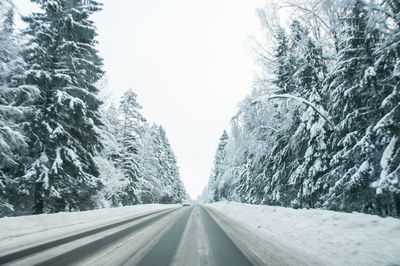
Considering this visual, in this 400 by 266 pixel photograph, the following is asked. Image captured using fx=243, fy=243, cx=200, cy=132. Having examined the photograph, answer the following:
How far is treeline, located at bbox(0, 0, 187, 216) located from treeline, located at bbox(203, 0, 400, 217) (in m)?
9.10

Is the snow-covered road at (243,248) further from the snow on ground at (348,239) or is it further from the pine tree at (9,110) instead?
the pine tree at (9,110)

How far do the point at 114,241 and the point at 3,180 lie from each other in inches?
308

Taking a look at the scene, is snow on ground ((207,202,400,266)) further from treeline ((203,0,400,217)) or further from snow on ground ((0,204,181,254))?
snow on ground ((0,204,181,254))

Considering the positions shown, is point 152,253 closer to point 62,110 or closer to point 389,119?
point 389,119

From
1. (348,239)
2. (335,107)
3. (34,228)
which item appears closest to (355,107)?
(335,107)

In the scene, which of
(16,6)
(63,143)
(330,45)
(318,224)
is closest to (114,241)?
(318,224)

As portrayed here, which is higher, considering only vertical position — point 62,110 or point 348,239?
point 62,110

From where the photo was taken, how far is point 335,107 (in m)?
12.1

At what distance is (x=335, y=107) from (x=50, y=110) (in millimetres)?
15040

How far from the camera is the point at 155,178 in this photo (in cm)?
4066

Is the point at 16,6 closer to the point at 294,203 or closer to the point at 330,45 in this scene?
the point at 330,45

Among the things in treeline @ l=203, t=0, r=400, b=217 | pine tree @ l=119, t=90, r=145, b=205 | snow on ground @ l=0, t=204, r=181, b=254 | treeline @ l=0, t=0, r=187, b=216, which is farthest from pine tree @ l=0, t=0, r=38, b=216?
pine tree @ l=119, t=90, r=145, b=205

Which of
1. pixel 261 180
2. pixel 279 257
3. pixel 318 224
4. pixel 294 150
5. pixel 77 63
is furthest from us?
pixel 261 180

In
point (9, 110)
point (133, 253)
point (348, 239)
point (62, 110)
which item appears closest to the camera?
point (133, 253)
